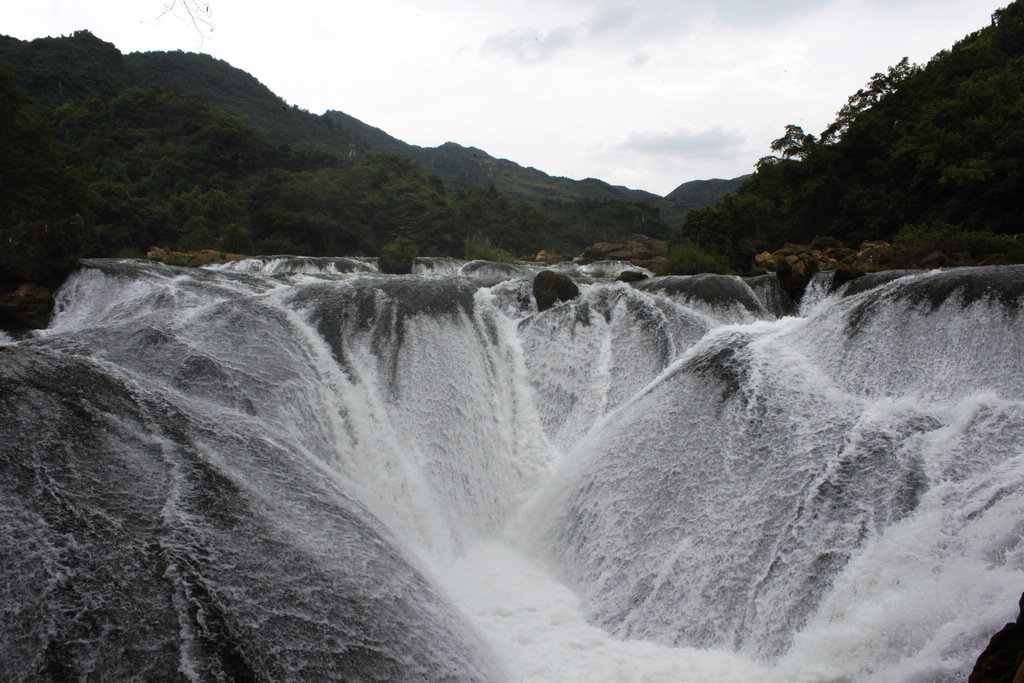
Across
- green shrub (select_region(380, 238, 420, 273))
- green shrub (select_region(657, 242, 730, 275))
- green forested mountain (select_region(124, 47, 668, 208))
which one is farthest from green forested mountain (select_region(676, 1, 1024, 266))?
green forested mountain (select_region(124, 47, 668, 208))

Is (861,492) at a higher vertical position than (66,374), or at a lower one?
lower

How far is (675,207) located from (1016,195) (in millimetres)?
122886

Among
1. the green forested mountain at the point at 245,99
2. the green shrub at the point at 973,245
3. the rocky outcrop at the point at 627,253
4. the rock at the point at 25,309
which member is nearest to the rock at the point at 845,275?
the green shrub at the point at 973,245

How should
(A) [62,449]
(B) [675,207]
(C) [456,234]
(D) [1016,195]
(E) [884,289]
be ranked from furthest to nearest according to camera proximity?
(B) [675,207] → (C) [456,234] → (D) [1016,195] → (E) [884,289] → (A) [62,449]

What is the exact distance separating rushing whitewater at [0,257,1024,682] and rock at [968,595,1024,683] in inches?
15.1

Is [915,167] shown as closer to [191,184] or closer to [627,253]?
[627,253]

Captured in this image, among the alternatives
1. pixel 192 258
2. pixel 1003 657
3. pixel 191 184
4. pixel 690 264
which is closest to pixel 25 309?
pixel 192 258

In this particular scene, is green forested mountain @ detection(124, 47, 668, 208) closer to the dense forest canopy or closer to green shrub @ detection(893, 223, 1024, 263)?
the dense forest canopy

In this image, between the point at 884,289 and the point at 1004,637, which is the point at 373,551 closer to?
the point at 1004,637

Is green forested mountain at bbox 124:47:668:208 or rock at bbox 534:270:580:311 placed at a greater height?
green forested mountain at bbox 124:47:668:208

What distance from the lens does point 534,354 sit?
9.22m

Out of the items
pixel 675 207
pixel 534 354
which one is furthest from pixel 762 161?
pixel 675 207

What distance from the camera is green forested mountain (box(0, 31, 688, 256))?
18.5 metres

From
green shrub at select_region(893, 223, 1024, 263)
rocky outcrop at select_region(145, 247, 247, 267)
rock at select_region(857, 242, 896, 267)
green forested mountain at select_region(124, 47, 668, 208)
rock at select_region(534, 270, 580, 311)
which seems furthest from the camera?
green forested mountain at select_region(124, 47, 668, 208)
